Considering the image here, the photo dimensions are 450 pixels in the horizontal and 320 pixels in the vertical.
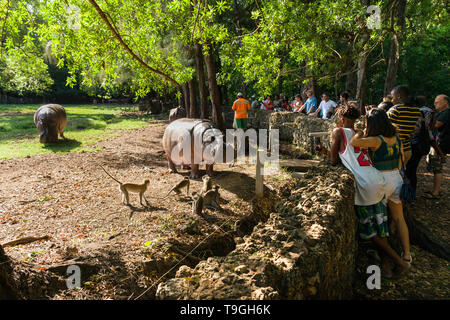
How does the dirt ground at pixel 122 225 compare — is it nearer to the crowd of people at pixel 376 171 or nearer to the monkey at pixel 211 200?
the monkey at pixel 211 200

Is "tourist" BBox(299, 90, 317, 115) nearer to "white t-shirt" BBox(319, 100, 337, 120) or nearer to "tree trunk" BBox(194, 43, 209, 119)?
"white t-shirt" BBox(319, 100, 337, 120)

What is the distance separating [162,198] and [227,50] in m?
6.22

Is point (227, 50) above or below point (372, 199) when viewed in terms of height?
above

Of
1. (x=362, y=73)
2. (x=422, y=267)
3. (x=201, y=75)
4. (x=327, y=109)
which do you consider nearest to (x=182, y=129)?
(x=201, y=75)

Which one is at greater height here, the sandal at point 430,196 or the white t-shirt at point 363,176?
the white t-shirt at point 363,176

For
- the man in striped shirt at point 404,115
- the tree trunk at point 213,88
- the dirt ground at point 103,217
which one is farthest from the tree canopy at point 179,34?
the man in striped shirt at point 404,115

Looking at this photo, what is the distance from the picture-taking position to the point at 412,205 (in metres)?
5.66

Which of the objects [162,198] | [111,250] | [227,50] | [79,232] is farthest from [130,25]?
[111,250]

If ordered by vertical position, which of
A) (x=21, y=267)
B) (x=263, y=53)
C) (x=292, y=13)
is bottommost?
(x=21, y=267)

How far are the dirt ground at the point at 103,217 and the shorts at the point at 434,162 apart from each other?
3744mm

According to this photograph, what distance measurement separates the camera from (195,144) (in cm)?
830

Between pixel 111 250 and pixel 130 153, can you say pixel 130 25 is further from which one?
pixel 111 250

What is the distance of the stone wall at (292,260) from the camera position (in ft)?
6.52

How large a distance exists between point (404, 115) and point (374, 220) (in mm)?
2090
